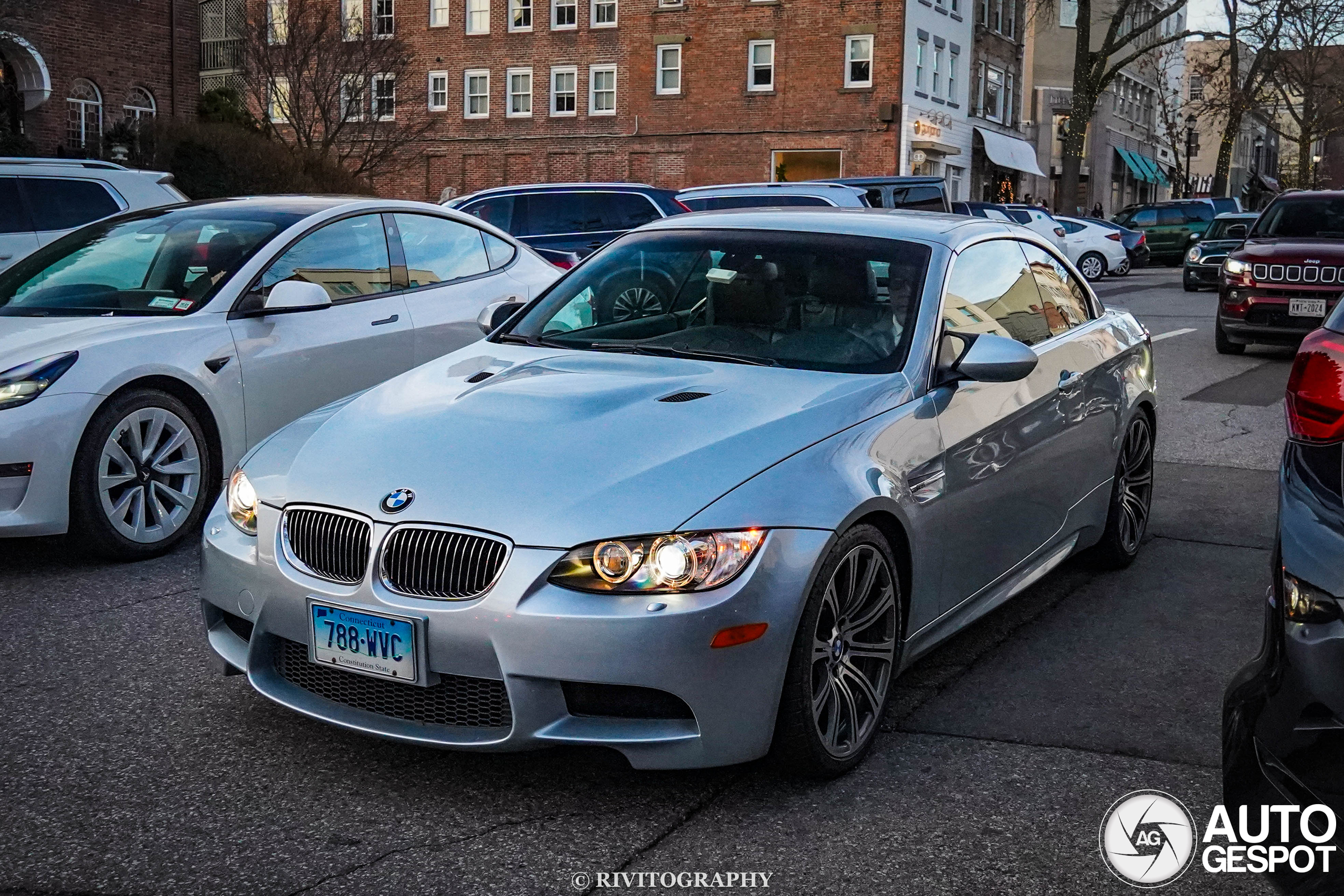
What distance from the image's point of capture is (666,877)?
3275 millimetres

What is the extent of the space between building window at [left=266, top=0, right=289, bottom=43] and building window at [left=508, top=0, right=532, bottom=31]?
1331cm

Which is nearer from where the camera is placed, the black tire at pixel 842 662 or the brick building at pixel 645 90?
the black tire at pixel 842 662

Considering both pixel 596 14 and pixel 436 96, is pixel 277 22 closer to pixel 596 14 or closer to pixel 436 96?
pixel 596 14

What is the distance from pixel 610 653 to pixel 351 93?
31.9 metres

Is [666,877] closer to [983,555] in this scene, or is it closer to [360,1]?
[983,555]

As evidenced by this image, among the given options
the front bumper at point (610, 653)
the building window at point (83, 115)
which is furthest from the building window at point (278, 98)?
the front bumper at point (610, 653)

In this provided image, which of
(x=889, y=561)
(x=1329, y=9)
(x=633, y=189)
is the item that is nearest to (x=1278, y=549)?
(x=889, y=561)

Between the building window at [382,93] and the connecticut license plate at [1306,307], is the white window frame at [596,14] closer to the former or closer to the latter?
the building window at [382,93]

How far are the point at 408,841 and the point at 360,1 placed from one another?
51175mm

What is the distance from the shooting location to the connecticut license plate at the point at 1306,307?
13.8 m

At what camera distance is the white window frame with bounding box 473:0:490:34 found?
49.8 meters

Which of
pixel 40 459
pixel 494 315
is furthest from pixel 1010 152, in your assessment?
pixel 40 459

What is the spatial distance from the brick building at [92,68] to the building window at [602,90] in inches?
724

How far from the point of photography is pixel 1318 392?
2.88 meters
